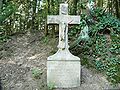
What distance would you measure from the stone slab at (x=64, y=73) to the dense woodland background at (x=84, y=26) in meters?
0.93

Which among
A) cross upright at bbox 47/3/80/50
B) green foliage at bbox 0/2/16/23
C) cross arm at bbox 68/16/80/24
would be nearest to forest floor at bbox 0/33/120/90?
green foliage at bbox 0/2/16/23

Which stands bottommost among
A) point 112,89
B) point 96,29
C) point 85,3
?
point 112,89

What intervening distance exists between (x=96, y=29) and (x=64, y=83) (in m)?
2.74

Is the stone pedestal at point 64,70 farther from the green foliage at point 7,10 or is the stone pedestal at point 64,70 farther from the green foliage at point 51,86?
the green foliage at point 7,10

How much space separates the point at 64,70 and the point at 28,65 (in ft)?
4.83

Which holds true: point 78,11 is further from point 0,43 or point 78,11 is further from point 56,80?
point 56,80

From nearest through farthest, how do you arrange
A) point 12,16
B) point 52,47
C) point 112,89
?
point 112,89 → point 52,47 → point 12,16

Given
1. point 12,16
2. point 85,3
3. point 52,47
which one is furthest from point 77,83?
point 12,16

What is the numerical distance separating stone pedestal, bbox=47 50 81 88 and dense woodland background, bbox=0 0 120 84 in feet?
3.08

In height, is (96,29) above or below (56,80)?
above

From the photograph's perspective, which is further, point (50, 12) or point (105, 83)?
point (50, 12)

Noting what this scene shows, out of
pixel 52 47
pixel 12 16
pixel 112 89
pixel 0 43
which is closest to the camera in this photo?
pixel 112 89

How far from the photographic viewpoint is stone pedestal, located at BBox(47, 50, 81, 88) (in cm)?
766

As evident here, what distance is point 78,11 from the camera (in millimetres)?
10859
